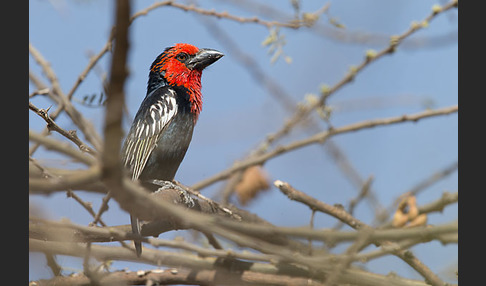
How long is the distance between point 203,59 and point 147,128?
76 centimetres

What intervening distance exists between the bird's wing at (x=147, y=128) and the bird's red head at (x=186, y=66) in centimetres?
16

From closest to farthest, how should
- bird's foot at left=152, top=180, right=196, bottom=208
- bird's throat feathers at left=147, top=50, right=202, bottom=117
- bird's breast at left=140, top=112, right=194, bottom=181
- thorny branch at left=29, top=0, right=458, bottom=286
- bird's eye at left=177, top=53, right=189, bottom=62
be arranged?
thorny branch at left=29, top=0, right=458, bottom=286, bird's foot at left=152, top=180, right=196, bottom=208, bird's breast at left=140, top=112, right=194, bottom=181, bird's throat feathers at left=147, top=50, right=202, bottom=117, bird's eye at left=177, top=53, right=189, bottom=62

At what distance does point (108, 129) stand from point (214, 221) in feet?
1.20

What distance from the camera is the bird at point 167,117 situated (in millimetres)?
4012

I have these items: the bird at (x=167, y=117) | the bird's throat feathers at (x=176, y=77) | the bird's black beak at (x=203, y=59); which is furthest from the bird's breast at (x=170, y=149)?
the bird's black beak at (x=203, y=59)

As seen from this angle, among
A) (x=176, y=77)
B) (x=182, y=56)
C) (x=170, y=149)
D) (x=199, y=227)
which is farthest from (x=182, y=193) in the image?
(x=199, y=227)

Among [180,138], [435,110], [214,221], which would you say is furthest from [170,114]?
[214,221]

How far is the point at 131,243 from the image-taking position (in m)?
3.43

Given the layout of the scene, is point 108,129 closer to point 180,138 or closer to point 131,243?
point 131,243

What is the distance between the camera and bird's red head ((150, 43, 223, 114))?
14.5 ft

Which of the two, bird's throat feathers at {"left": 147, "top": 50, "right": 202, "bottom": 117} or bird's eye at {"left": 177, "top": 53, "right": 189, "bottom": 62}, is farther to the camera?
bird's eye at {"left": 177, "top": 53, "right": 189, "bottom": 62}

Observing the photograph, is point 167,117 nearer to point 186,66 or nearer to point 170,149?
point 170,149

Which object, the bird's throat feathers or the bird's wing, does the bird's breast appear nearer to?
the bird's wing

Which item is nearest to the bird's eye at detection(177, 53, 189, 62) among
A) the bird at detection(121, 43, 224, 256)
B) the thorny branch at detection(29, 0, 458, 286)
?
the bird at detection(121, 43, 224, 256)
